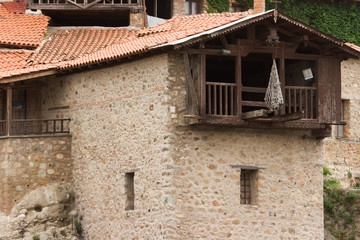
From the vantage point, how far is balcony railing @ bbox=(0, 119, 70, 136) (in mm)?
26484

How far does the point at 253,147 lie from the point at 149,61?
3.53 m

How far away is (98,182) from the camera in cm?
2548

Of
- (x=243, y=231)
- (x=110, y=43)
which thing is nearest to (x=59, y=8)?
(x=110, y=43)

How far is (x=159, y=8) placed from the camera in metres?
34.2

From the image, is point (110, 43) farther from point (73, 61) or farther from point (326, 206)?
point (326, 206)

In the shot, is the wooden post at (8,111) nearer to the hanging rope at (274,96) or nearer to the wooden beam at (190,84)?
the wooden beam at (190,84)

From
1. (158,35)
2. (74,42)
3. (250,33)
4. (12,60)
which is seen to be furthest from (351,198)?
(12,60)

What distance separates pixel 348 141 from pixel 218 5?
728 centimetres

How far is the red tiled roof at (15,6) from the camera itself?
31.7 m

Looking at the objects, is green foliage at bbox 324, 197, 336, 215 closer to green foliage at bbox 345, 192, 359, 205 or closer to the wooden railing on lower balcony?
green foliage at bbox 345, 192, 359, 205

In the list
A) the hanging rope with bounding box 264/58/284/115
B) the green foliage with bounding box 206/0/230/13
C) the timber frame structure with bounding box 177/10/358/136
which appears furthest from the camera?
the green foliage with bounding box 206/0/230/13

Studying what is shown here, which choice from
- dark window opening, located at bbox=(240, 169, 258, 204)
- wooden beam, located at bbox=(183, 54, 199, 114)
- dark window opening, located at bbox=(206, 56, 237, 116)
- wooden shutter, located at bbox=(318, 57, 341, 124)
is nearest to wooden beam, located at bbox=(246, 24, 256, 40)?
dark window opening, located at bbox=(206, 56, 237, 116)

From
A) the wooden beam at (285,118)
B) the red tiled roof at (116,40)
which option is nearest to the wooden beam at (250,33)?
the red tiled roof at (116,40)

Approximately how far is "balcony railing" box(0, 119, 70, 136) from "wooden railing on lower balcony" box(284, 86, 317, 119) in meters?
6.70
